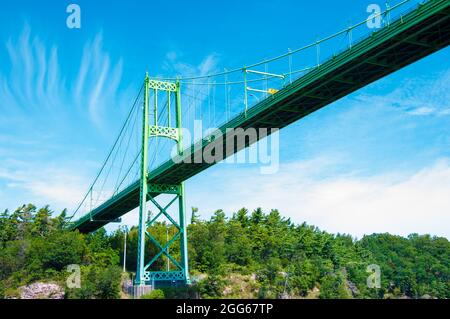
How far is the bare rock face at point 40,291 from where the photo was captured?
44600mm

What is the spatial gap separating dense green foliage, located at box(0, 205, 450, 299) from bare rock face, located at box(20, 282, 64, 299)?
3.31 ft

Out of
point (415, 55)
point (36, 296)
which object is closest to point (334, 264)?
point (36, 296)

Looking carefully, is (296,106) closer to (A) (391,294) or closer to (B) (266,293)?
(B) (266,293)

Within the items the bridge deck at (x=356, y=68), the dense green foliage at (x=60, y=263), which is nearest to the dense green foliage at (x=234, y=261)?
the dense green foliage at (x=60, y=263)

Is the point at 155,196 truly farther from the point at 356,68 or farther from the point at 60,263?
the point at 356,68

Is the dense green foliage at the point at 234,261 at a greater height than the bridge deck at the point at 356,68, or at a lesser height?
lesser

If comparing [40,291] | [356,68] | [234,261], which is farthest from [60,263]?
[356,68]

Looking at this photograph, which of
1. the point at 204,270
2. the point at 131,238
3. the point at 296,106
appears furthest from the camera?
the point at 131,238

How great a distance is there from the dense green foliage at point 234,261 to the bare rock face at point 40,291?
101cm

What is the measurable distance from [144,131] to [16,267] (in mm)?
20861

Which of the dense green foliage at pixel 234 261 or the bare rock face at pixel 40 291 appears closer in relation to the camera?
the bare rock face at pixel 40 291

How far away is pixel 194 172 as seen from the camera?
4453cm

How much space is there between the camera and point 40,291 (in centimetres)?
4628

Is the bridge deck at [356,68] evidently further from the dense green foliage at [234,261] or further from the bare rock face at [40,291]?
the bare rock face at [40,291]
